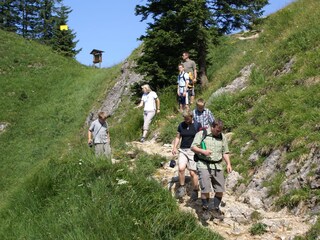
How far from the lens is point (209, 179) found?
26.4 feet

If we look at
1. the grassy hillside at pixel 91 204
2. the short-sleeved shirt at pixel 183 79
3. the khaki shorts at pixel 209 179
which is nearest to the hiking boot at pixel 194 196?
the grassy hillside at pixel 91 204

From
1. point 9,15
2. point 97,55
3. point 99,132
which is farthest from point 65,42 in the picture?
point 99,132

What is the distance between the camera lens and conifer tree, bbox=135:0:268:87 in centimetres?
1666

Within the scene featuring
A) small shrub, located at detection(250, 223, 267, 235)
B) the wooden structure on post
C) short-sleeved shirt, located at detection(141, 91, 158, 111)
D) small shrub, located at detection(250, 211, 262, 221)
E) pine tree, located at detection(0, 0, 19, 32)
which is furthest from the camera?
pine tree, located at detection(0, 0, 19, 32)

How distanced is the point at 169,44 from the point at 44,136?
40.5 ft

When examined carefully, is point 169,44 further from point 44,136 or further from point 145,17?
point 44,136

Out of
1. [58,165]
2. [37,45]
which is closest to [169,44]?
[58,165]

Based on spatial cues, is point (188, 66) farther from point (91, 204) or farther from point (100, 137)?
point (91, 204)

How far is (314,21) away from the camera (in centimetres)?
1480

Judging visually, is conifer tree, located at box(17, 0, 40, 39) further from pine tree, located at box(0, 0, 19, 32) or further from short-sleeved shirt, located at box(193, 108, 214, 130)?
short-sleeved shirt, located at box(193, 108, 214, 130)

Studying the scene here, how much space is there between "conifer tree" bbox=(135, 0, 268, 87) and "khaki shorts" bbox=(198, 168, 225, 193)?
9.27m

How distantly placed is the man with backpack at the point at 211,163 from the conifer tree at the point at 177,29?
8958 millimetres

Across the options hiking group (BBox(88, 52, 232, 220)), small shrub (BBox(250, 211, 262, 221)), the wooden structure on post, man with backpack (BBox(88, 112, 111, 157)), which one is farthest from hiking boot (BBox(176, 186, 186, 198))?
the wooden structure on post

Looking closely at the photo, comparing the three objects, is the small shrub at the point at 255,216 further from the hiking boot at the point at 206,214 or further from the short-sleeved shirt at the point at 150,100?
the short-sleeved shirt at the point at 150,100
